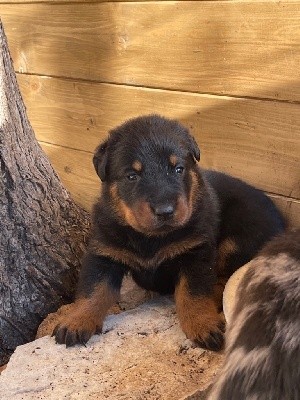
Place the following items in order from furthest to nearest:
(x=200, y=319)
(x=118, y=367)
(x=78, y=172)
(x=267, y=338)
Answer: (x=78, y=172) → (x=200, y=319) → (x=118, y=367) → (x=267, y=338)

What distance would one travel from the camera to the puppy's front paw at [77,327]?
301cm

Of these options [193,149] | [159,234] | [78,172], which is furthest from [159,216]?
[78,172]

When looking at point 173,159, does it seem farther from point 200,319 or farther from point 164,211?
point 200,319

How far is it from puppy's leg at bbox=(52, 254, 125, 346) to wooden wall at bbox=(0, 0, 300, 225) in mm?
1066

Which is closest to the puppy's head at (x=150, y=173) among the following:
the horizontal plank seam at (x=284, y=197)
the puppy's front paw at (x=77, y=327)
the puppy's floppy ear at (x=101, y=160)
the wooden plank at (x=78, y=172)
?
the puppy's floppy ear at (x=101, y=160)

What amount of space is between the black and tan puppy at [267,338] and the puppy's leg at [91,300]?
3.67 ft

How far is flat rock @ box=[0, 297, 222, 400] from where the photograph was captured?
8.82 ft

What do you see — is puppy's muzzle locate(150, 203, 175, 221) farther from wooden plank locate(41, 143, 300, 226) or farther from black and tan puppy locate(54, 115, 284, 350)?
wooden plank locate(41, 143, 300, 226)

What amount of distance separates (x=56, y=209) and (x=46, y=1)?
5.64 ft

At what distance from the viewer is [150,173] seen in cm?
310

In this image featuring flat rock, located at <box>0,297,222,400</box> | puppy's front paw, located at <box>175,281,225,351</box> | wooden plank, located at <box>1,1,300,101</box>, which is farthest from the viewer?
wooden plank, located at <box>1,1,300,101</box>

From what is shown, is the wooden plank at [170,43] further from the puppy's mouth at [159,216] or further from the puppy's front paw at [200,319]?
the puppy's front paw at [200,319]

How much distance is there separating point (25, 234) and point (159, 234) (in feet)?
2.99

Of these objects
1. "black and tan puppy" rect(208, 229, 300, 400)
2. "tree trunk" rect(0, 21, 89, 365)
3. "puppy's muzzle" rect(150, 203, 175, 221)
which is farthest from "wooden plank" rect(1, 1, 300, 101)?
"black and tan puppy" rect(208, 229, 300, 400)
